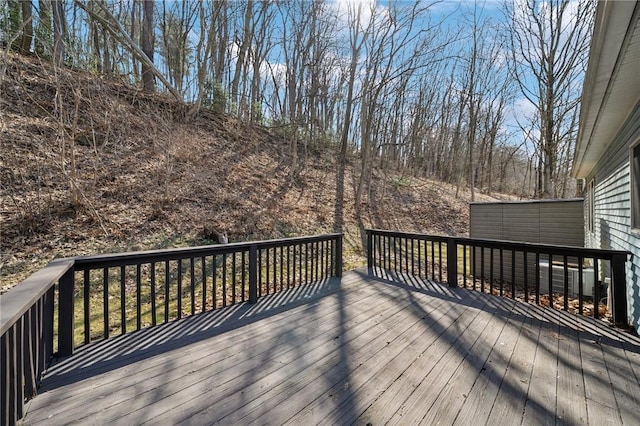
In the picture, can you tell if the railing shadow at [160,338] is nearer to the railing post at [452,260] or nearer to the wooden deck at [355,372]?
the wooden deck at [355,372]

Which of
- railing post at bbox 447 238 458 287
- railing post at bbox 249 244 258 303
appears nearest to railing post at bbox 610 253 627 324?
railing post at bbox 447 238 458 287

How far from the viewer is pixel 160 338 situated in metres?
2.81

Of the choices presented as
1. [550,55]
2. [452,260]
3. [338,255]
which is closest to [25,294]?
[338,255]

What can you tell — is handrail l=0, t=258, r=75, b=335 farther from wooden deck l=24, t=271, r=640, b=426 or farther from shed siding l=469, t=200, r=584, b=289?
shed siding l=469, t=200, r=584, b=289

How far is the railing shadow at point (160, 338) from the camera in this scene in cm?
225

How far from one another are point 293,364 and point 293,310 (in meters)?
1.21

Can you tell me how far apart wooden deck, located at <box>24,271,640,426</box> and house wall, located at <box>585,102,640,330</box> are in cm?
79

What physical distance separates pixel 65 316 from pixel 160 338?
0.77 meters

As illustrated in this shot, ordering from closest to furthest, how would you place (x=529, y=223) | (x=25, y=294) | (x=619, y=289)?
(x=25, y=294) → (x=619, y=289) → (x=529, y=223)

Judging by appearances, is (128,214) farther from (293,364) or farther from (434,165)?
(434,165)

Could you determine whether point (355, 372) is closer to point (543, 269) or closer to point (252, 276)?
point (252, 276)

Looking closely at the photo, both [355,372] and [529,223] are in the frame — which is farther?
[529,223]

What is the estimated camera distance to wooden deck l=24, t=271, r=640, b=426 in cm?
179

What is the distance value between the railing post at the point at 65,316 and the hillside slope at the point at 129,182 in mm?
2336
